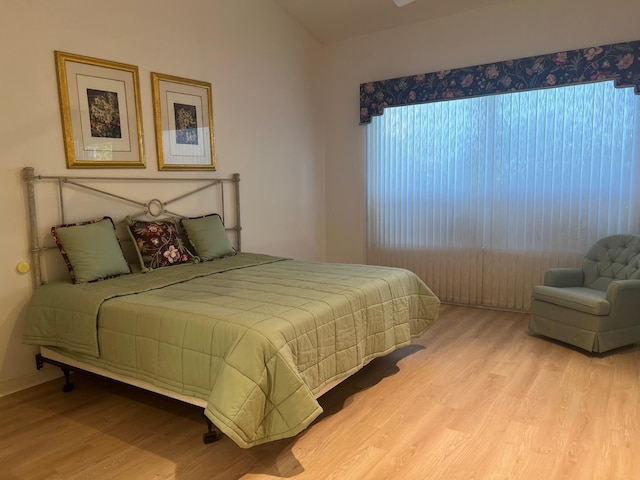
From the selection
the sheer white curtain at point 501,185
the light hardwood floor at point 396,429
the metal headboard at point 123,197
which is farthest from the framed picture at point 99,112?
the sheer white curtain at point 501,185

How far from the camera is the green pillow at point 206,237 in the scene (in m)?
3.79

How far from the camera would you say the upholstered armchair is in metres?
3.29

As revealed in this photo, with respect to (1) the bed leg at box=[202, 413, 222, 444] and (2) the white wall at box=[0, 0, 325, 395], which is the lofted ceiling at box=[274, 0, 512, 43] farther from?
(1) the bed leg at box=[202, 413, 222, 444]

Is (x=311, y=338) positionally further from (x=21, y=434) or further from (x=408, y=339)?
(x=21, y=434)

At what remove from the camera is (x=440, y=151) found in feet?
15.4

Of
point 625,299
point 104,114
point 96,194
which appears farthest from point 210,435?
point 625,299

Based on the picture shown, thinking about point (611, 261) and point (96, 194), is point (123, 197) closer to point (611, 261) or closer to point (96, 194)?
point (96, 194)

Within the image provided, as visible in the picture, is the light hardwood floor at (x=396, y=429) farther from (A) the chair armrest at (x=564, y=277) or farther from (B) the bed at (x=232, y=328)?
(A) the chair armrest at (x=564, y=277)

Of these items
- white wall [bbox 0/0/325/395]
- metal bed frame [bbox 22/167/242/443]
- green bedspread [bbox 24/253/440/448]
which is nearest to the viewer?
green bedspread [bbox 24/253/440/448]

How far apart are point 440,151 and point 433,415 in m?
2.85

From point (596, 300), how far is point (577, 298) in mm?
127

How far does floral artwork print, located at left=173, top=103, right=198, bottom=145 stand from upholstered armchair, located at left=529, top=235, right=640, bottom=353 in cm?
303

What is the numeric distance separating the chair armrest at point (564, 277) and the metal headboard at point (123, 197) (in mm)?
2664

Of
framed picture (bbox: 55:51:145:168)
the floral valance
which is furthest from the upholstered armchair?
framed picture (bbox: 55:51:145:168)
